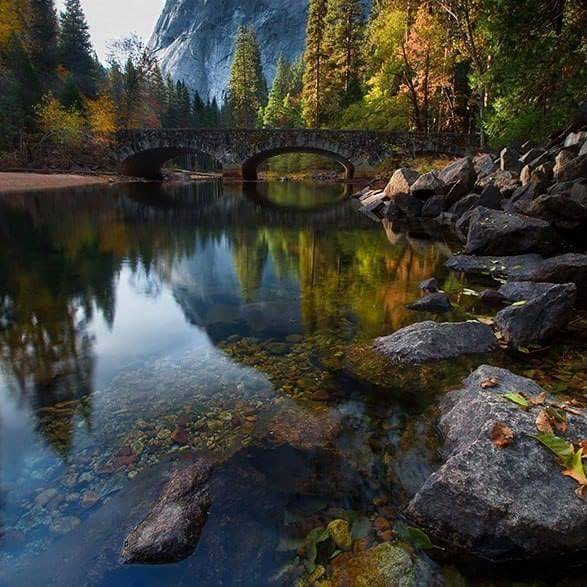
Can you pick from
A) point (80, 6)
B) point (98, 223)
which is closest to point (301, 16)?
point (80, 6)

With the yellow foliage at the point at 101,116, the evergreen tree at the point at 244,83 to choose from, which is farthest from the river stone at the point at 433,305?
the evergreen tree at the point at 244,83

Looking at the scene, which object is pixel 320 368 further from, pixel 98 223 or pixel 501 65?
pixel 98 223

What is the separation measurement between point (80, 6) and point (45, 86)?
643 inches

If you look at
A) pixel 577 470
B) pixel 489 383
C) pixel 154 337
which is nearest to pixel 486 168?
pixel 154 337

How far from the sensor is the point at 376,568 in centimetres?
256

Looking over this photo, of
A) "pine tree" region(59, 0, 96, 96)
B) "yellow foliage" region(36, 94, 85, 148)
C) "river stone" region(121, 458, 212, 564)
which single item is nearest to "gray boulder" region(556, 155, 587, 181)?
"river stone" region(121, 458, 212, 564)

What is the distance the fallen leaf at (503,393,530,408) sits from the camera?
3.21 metres

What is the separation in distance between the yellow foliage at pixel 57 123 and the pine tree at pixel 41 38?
12768mm

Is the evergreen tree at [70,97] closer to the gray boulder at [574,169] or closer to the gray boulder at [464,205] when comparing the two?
the gray boulder at [464,205]

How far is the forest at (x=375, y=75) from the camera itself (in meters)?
9.74

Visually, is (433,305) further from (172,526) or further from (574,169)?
(574,169)

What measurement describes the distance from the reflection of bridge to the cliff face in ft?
306

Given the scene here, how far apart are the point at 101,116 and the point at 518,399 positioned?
1837 inches

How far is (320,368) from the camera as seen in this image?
17.1ft
